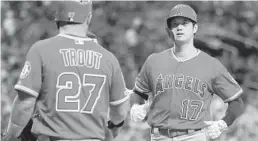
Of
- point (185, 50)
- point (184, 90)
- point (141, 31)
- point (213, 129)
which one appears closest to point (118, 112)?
point (184, 90)

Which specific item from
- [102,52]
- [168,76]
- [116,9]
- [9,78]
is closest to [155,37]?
[116,9]

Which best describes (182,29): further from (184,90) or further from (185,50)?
(184,90)

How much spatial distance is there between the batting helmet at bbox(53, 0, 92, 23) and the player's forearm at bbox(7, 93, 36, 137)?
703 millimetres

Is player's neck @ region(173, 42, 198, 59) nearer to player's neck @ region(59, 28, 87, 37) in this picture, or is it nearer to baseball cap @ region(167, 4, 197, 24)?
baseball cap @ region(167, 4, 197, 24)

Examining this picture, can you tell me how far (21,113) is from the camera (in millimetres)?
5195

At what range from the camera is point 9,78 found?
587 inches

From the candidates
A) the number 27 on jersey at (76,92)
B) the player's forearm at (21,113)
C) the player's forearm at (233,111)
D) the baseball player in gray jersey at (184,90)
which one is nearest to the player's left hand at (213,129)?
the baseball player in gray jersey at (184,90)

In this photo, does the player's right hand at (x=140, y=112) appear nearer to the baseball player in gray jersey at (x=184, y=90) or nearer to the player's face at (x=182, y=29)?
the baseball player in gray jersey at (x=184, y=90)

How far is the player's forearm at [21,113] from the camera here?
5.19 meters

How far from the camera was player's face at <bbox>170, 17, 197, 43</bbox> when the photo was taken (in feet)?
23.5

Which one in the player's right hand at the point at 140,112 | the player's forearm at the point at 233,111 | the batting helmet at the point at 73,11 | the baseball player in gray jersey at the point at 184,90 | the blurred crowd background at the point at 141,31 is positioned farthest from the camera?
the blurred crowd background at the point at 141,31

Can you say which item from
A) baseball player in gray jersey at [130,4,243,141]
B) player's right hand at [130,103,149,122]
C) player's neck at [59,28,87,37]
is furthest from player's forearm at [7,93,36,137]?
player's right hand at [130,103,149,122]

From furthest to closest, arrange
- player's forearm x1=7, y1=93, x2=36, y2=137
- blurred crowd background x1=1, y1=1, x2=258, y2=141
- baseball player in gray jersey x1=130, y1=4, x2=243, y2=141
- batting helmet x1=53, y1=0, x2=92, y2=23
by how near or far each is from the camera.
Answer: blurred crowd background x1=1, y1=1, x2=258, y2=141
baseball player in gray jersey x1=130, y1=4, x2=243, y2=141
batting helmet x1=53, y1=0, x2=92, y2=23
player's forearm x1=7, y1=93, x2=36, y2=137

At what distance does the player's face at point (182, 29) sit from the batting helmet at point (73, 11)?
1.83 metres
